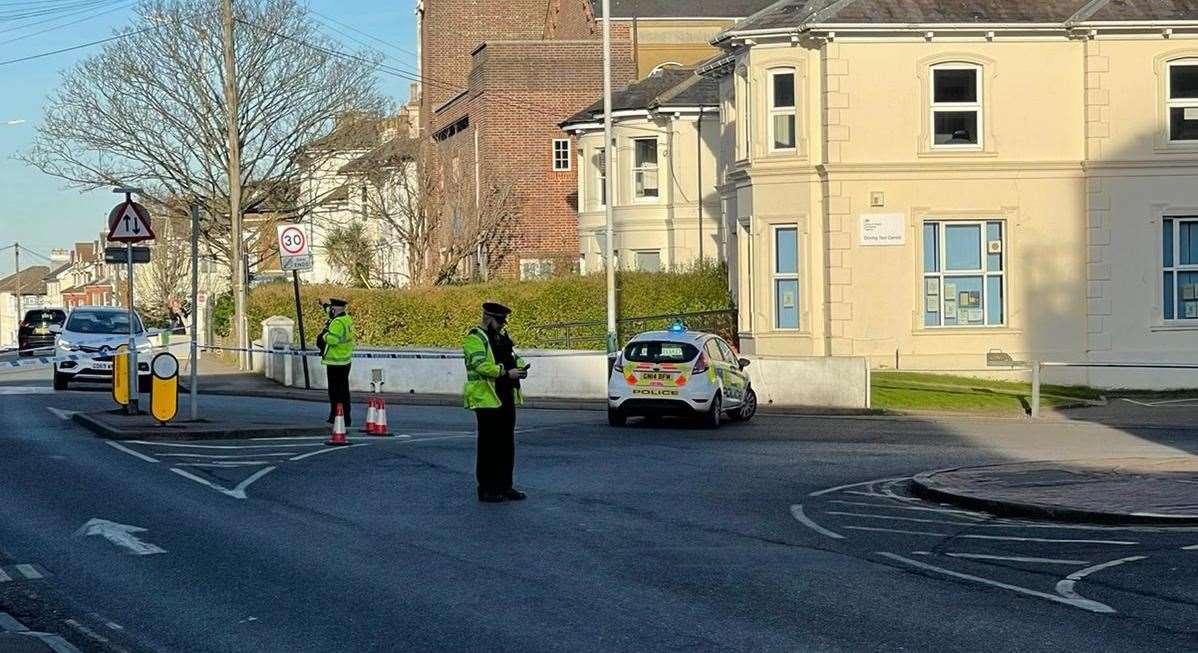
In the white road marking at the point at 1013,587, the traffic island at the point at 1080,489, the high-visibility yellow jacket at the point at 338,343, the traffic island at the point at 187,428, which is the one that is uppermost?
the high-visibility yellow jacket at the point at 338,343

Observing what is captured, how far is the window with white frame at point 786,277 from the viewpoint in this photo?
34812 millimetres

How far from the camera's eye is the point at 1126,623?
9.20m

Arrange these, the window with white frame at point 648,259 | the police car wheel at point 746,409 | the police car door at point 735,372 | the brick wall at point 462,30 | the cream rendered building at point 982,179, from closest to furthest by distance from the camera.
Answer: the police car door at point 735,372 → the police car wheel at point 746,409 → the cream rendered building at point 982,179 → the window with white frame at point 648,259 → the brick wall at point 462,30

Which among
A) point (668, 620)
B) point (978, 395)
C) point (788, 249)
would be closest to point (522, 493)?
point (668, 620)

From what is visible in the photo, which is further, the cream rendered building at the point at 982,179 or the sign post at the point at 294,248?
the cream rendered building at the point at 982,179

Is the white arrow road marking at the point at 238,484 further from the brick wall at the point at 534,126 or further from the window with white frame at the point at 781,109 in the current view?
the brick wall at the point at 534,126

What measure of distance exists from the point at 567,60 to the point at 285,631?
49.7m

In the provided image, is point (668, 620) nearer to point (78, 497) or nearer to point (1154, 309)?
point (78, 497)

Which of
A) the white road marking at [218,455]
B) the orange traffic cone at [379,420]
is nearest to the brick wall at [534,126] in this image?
the orange traffic cone at [379,420]

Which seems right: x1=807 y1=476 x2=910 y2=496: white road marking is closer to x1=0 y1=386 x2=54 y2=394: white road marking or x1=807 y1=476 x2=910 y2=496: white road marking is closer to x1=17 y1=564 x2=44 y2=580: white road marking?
x1=17 y1=564 x2=44 y2=580: white road marking

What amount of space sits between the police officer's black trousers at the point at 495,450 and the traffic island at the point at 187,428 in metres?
7.50

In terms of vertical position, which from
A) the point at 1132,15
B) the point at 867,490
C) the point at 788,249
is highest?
the point at 1132,15

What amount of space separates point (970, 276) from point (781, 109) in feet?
17.1

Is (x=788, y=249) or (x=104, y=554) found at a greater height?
(x=788, y=249)
